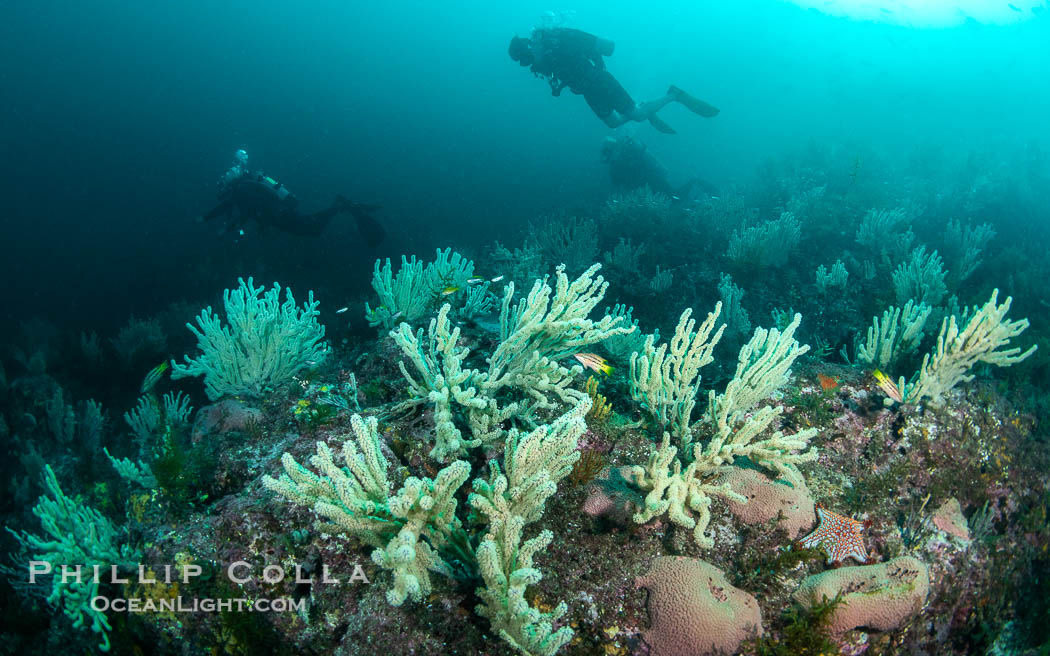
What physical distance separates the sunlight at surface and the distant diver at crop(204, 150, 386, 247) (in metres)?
86.9

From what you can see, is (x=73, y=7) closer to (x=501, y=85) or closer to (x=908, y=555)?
(x=501, y=85)

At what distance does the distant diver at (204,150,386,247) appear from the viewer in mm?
11500

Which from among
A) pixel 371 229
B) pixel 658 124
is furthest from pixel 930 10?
pixel 371 229

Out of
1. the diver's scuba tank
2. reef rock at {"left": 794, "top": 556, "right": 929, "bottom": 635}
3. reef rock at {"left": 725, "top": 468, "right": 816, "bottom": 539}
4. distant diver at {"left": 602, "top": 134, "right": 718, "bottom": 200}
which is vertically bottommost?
reef rock at {"left": 794, "top": 556, "right": 929, "bottom": 635}

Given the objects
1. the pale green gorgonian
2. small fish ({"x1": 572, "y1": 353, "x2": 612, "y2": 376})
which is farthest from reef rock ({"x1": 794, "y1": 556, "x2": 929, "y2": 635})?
the pale green gorgonian

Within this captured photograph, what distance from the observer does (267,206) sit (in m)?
12.5

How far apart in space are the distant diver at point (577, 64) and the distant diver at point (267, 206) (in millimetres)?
8658

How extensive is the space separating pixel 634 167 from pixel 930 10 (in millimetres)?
82602

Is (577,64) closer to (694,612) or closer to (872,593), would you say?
(872,593)

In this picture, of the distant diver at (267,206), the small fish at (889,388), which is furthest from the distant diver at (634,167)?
the small fish at (889,388)

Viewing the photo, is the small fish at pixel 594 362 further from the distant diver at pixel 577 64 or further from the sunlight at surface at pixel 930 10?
the sunlight at surface at pixel 930 10

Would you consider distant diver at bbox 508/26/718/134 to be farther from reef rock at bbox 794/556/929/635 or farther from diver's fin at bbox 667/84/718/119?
reef rock at bbox 794/556/929/635

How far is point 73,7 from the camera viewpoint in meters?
75.1

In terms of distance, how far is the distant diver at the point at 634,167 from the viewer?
2067 centimetres
